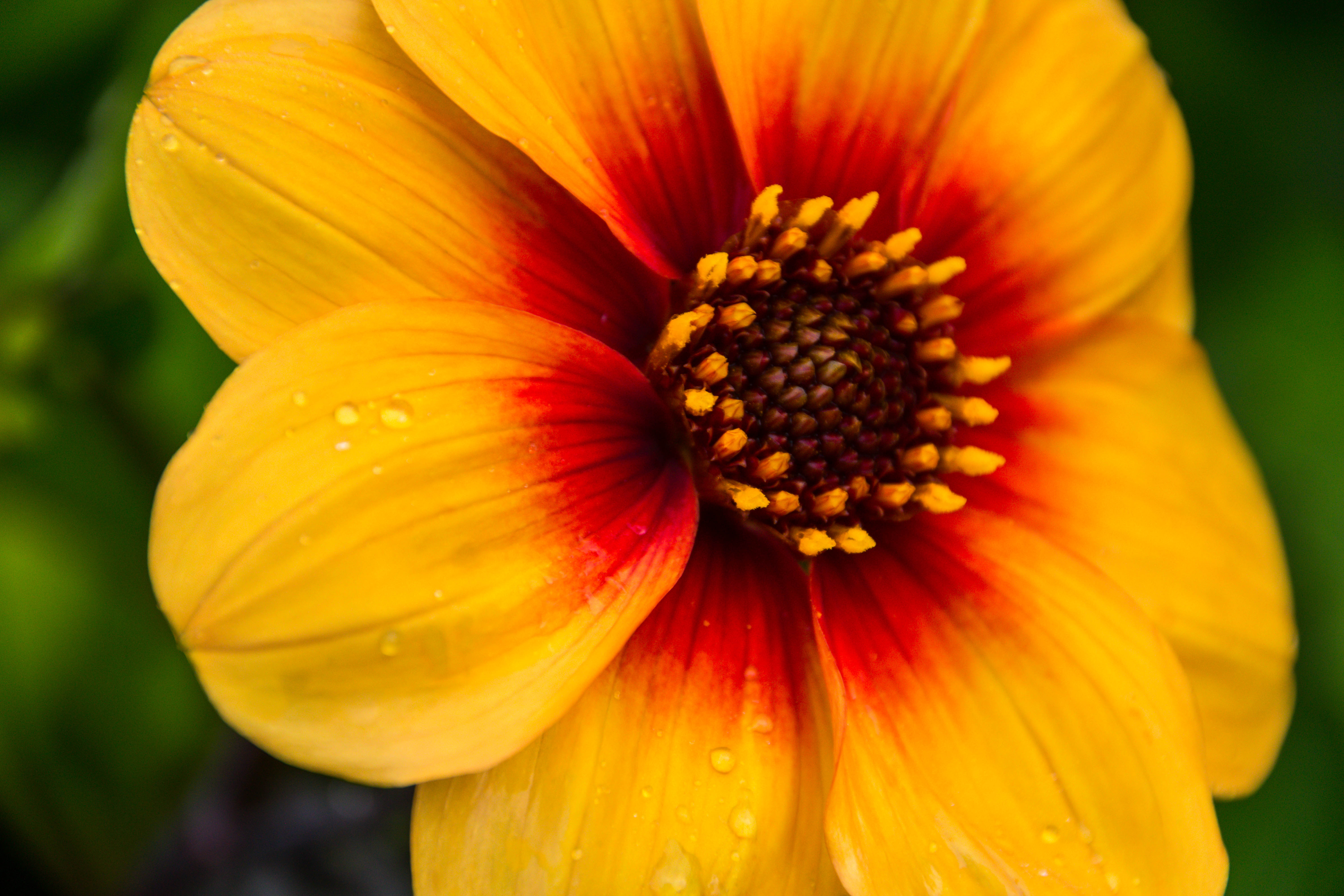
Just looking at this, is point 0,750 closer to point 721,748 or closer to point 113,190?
point 113,190

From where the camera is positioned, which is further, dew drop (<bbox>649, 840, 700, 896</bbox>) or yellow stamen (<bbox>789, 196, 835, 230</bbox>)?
yellow stamen (<bbox>789, 196, 835, 230</bbox>)

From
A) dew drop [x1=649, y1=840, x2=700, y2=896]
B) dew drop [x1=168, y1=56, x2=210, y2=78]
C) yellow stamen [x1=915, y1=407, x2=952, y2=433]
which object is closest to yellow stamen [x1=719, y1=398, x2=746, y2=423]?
yellow stamen [x1=915, y1=407, x2=952, y2=433]

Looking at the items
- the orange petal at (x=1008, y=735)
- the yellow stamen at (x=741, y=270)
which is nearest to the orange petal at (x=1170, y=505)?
the orange petal at (x=1008, y=735)

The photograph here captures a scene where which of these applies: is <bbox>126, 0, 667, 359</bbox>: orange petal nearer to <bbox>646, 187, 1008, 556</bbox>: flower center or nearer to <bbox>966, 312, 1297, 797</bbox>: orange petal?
<bbox>646, 187, 1008, 556</bbox>: flower center

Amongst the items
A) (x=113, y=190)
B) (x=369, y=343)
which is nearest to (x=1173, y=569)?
(x=369, y=343)

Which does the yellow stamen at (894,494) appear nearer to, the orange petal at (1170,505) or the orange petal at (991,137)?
the orange petal at (1170,505)

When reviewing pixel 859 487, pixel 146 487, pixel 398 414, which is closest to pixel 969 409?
pixel 859 487

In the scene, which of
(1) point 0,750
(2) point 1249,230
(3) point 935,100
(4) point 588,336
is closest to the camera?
(4) point 588,336
